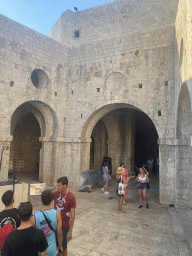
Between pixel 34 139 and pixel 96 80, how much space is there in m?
7.67

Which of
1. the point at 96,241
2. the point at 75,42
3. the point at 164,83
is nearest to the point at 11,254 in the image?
the point at 96,241

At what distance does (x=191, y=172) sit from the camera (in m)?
6.88

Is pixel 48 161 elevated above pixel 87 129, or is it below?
below

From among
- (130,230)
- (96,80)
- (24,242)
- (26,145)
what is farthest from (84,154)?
(24,242)

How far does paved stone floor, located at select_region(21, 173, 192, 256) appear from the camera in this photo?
3.97 m

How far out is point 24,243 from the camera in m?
1.79

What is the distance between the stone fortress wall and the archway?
56 millimetres

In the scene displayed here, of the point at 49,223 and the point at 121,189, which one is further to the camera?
the point at 121,189

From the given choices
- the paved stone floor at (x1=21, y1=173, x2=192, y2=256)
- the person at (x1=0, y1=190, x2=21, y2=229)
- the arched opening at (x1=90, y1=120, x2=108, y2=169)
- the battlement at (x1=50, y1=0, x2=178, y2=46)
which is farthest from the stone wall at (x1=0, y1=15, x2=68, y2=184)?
the person at (x1=0, y1=190, x2=21, y2=229)

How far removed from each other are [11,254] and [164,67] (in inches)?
310

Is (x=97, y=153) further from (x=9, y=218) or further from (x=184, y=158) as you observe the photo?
(x=9, y=218)

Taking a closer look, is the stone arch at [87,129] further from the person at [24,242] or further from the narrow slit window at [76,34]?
the person at [24,242]

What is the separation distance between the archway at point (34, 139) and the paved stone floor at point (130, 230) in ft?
7.81

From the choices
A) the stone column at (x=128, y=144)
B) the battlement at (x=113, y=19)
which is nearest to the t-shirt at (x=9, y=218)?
the battlement at (x=113, y=19)
